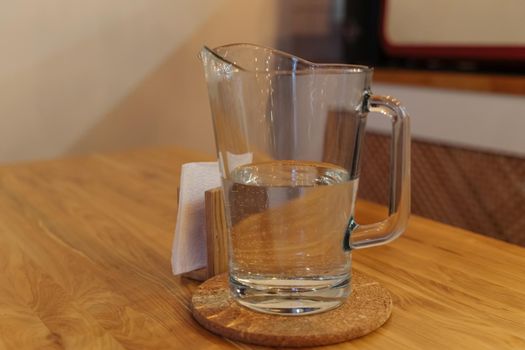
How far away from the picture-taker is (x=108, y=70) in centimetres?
174

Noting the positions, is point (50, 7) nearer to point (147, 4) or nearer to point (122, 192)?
point (147, 4)

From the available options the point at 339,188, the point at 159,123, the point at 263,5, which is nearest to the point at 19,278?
the point at 339,188

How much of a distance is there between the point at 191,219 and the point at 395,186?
19 centimetres

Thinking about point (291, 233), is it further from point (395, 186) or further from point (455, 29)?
point (455, 29)

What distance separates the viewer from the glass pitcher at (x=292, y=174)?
458mm

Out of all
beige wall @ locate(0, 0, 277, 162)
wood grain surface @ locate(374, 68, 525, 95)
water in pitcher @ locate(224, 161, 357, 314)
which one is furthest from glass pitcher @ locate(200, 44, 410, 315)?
beige wall @ locate(0, 0, 277, 162)

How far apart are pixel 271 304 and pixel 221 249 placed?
0.33 feet

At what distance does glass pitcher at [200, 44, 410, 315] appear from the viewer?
0.46 meters

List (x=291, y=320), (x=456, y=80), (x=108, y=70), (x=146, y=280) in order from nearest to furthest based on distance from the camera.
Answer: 1. (x=291, y=320)
2. (x=146, y=280)
3. (x=456, y=80)
4. (x=108, y=70)

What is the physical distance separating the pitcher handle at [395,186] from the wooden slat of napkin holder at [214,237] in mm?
124

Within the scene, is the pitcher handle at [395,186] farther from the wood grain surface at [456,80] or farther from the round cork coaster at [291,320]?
the wood grain surface at [456,80]

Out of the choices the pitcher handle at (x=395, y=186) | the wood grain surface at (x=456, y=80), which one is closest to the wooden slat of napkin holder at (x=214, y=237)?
the pitcher handle at (x=395, y=186)

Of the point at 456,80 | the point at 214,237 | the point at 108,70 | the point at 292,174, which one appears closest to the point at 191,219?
the point at 214,237

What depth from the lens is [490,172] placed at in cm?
147
